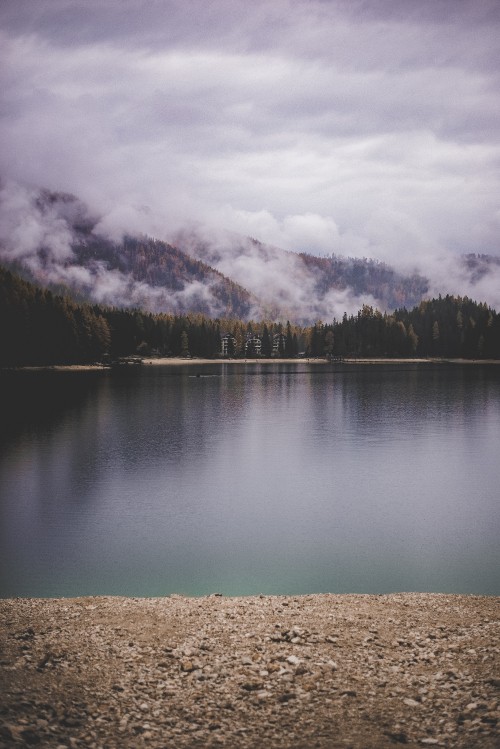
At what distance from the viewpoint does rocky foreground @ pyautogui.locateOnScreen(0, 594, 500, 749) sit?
10.1 m

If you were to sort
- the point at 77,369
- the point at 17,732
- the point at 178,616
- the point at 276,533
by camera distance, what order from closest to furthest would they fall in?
the point at 17,732 < the point at 178,616 < the point at 276,533 < the point at 77,369

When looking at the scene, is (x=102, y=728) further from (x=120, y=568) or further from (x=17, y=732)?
(x=120, y=568)

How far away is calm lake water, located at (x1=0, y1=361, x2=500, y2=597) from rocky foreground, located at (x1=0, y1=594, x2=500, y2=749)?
4556 millimetres

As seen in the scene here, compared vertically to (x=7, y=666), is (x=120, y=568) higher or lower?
lower

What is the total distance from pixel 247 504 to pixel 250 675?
62.9 feet

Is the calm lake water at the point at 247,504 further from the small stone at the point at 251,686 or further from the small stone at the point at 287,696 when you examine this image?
the small stone at the point at 287,696

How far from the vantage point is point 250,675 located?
1217 centimetres

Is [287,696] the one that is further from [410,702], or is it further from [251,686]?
[410,702]

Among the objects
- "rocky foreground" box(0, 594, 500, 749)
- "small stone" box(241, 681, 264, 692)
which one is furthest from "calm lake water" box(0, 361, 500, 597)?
"small stone" box(241, 681, 264, 692)

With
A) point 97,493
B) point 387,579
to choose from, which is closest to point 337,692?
point 387,579

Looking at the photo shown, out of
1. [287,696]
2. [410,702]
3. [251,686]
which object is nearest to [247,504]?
[251,686]

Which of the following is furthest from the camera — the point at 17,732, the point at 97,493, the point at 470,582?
the point at 97,493

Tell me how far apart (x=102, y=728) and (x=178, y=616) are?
552 cm

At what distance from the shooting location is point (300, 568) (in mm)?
22109
